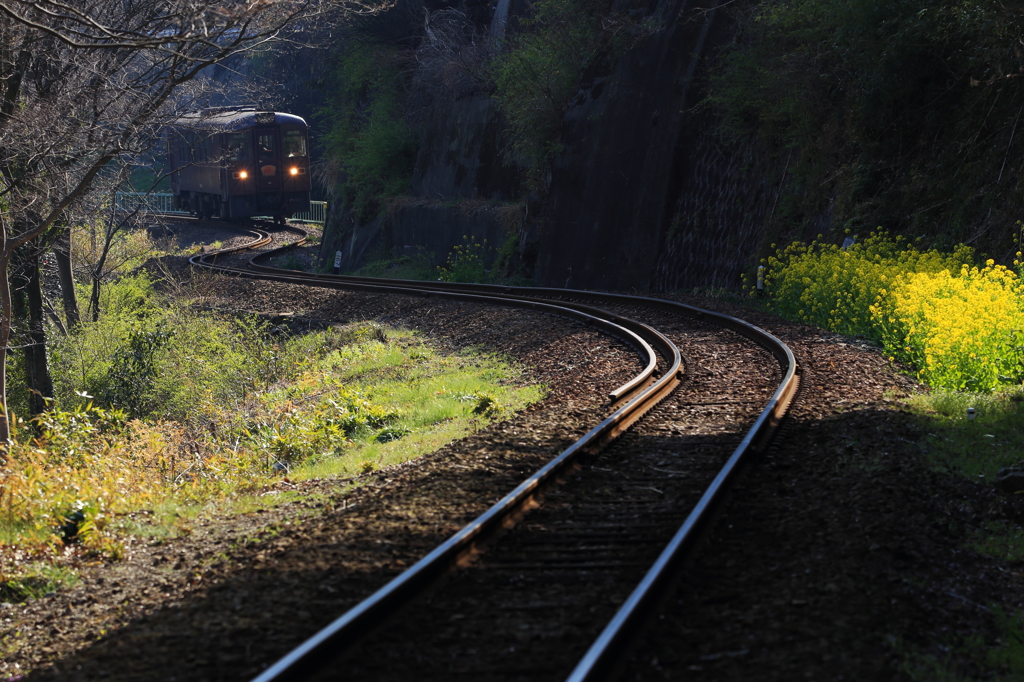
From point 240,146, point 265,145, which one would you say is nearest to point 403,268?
point 240,146

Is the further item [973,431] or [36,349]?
[36,349]

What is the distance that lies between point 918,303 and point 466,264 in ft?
55.8

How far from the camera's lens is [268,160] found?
38781mm

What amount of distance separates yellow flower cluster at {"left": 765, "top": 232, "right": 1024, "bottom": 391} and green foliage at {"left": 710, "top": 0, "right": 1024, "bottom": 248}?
3.25 ft

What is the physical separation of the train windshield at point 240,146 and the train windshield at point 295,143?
1.76 m

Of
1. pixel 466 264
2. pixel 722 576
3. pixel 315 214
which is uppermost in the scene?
pixel 315 214

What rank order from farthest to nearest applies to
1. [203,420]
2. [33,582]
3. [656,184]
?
[656,184]
[203,420]
[33,582]

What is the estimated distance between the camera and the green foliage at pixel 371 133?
34781 millimetres

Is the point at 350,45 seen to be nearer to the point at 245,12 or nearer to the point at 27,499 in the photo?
the point at 245,12

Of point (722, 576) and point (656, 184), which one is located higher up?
point (656, 184)

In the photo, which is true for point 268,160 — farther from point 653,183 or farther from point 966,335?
point 966,335

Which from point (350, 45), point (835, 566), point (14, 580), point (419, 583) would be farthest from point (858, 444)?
point (350, 45)

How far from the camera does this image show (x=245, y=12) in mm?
10305

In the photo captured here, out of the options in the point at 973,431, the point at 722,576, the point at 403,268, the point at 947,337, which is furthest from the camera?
the point at 403,268
